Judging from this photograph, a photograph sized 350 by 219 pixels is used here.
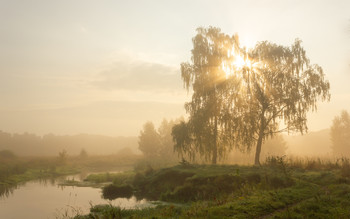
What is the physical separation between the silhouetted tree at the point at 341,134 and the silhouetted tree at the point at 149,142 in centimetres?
4136

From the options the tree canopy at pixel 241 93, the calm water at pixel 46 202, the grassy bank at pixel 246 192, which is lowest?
the calm water at pixel 46 202

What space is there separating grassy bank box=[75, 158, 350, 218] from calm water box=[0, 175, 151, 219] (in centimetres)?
222

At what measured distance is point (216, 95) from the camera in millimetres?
29172

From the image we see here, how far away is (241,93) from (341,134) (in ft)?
152

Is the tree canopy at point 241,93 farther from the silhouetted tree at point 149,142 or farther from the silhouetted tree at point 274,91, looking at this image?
the silhouetted tree at point 149,142

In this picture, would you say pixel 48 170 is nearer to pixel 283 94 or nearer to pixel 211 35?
pixel 211 35

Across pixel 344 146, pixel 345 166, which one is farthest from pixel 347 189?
pixel 344 146

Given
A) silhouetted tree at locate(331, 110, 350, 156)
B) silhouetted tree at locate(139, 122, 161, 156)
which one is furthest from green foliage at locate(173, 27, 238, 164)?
silhouetted tree at locate(331, 110, 350, 156)

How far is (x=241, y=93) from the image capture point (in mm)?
27141

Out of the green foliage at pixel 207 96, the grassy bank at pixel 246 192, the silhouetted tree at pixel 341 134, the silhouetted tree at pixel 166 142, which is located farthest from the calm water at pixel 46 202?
the silhouetted tree at pixel 341 134

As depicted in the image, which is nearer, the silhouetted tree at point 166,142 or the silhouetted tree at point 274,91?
the silhouetted tree at point 274,91

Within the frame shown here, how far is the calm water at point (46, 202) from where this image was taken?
637 inches

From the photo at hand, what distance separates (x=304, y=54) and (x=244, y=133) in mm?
9776

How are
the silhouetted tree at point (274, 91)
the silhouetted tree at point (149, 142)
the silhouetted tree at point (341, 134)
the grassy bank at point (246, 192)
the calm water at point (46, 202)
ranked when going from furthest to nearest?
the silhouetted tree at point (149, 142) < the silhouetted tree at point (341, 134) < the silhouetted tree at point (274, 91) < the calm water at point (46, 202) < the grassy bank at point (246, 192)
